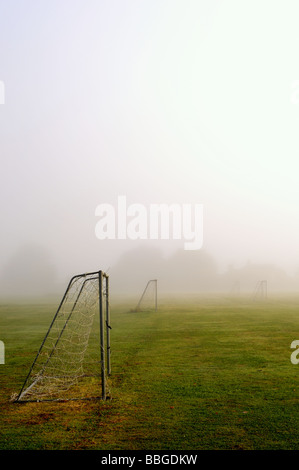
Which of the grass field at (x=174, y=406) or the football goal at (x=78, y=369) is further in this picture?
the football goal at (x=78, y=369)

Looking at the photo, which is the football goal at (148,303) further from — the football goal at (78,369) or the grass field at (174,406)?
the football goal at (78,369)

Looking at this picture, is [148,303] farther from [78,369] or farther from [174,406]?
[174,406]

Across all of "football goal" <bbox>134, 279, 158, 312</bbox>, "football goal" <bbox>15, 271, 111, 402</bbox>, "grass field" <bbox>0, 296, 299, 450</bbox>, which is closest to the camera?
"grass field" <bbox>0, 296, 299, 450</bbox>

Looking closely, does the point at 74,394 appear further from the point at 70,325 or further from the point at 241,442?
the point at 70,325

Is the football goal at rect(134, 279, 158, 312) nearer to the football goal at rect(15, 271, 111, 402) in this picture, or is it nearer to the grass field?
the grass field

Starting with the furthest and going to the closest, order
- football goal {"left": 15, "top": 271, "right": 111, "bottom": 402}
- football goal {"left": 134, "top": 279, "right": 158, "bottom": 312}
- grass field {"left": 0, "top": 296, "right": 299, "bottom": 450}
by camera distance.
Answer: football goal {"left": 134, "top": 279, "right": 158, "bottom": 312}, football goal {"left": 15, "top": 271, "right": 111, "bottom": 402}, grass field {"left": 0, "top": 296, "right": 299, "bottom": 450}

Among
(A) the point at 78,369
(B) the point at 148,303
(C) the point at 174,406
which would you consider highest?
(C) the point at 174,406

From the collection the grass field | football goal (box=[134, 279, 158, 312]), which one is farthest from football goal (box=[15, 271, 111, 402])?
football goal (box=[134, 279, 158, 312])

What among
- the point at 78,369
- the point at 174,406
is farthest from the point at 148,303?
the point at 174,406

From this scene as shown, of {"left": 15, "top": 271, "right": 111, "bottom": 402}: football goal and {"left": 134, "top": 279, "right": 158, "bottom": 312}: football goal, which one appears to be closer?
{"left": 15, "top": 271, "right": 111, "bottom": 402}: football goal

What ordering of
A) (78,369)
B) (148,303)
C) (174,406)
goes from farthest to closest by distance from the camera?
(148,303) → (78,369) → (174,406)

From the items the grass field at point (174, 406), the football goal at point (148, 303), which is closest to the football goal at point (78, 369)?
the grass field at point (174, 406)

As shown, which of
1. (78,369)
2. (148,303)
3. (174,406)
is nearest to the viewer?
(174,406)
